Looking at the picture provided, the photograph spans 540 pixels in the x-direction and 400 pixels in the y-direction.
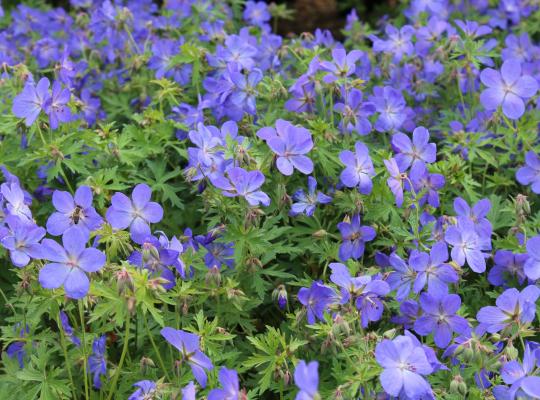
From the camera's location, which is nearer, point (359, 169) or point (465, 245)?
point (465, 245)

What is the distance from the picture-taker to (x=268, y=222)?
2436 millimetres

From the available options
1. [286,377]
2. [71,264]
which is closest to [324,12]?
[286,377]

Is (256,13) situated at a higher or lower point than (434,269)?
lower

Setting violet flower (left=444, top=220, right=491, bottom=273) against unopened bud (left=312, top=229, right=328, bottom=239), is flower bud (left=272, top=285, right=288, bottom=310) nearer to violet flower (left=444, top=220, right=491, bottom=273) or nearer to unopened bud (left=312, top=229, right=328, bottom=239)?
unopened bud (left=312, top=229, right=328, bottom=239)

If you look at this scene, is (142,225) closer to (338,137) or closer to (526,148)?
(338,137)

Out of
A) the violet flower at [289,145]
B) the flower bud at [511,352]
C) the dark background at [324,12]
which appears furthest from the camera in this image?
the dark background at [324,12]

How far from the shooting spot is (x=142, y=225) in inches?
87.4

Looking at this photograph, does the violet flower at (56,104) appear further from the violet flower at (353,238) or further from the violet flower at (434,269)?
the violet flower at (434,269)

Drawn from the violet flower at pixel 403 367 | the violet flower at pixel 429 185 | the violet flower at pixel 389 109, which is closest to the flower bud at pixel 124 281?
the violet flower at pixel 403 367

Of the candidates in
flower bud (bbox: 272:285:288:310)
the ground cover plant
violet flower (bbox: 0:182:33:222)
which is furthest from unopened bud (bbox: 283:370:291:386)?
violet flower (bbox: 0:182:33:222)

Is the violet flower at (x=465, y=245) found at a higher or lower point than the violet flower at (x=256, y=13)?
higher

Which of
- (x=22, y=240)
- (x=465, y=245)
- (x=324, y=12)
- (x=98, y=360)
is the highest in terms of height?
(x=22, y=240)

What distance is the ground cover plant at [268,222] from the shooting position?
2.02m

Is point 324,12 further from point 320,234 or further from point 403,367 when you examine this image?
point 403,367
